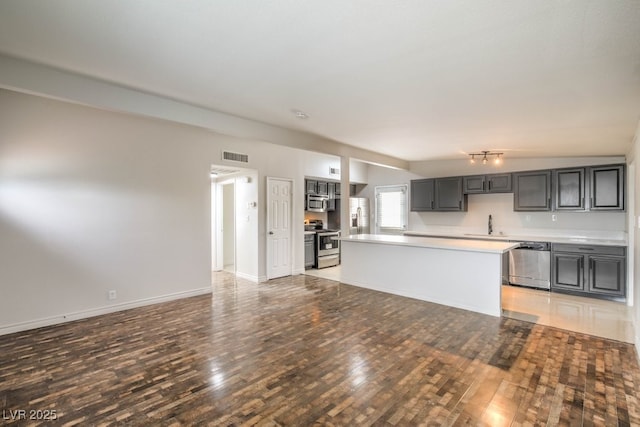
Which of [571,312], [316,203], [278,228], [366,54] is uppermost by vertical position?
[366,54]

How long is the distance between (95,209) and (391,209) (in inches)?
259

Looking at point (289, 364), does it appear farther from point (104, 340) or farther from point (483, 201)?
point (483, 201)

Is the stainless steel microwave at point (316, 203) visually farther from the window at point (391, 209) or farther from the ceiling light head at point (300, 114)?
the ceiling light head at point (300, 114)

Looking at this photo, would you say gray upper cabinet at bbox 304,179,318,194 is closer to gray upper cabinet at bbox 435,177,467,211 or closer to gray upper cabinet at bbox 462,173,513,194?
gray upper cabinet at bbox 435,177,467,211

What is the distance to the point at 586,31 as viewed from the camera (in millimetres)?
1897

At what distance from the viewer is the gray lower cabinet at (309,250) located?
7.10m

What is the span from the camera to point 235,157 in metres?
5.70

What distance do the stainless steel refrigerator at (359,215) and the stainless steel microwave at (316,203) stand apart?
1.02 metres

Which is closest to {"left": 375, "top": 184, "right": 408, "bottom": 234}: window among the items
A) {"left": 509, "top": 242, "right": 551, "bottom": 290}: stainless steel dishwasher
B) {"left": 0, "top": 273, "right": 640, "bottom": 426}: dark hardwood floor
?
{"left": 509, "top": 242, "right": 551, "bottom": 290}: stainless steel dishwasher

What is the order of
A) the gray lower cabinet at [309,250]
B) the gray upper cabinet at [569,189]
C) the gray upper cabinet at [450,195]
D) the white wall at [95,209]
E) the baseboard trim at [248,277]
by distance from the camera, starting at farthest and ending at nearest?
the gray lower cabinet at [309,250]
the gray upper cabinet at [450,195]
the baseboard trim at [248,277]
the gray upper cabinet at [569,189]
the white wall at [95,209]

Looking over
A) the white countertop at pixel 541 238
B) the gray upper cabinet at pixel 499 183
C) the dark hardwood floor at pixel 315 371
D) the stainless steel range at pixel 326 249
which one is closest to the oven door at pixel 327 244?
the stainless steel range at pixel 326 249

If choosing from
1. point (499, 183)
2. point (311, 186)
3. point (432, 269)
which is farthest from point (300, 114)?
point (499, 183)

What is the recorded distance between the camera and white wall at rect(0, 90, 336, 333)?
3557 mm

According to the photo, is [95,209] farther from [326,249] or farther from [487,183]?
[487,183]
